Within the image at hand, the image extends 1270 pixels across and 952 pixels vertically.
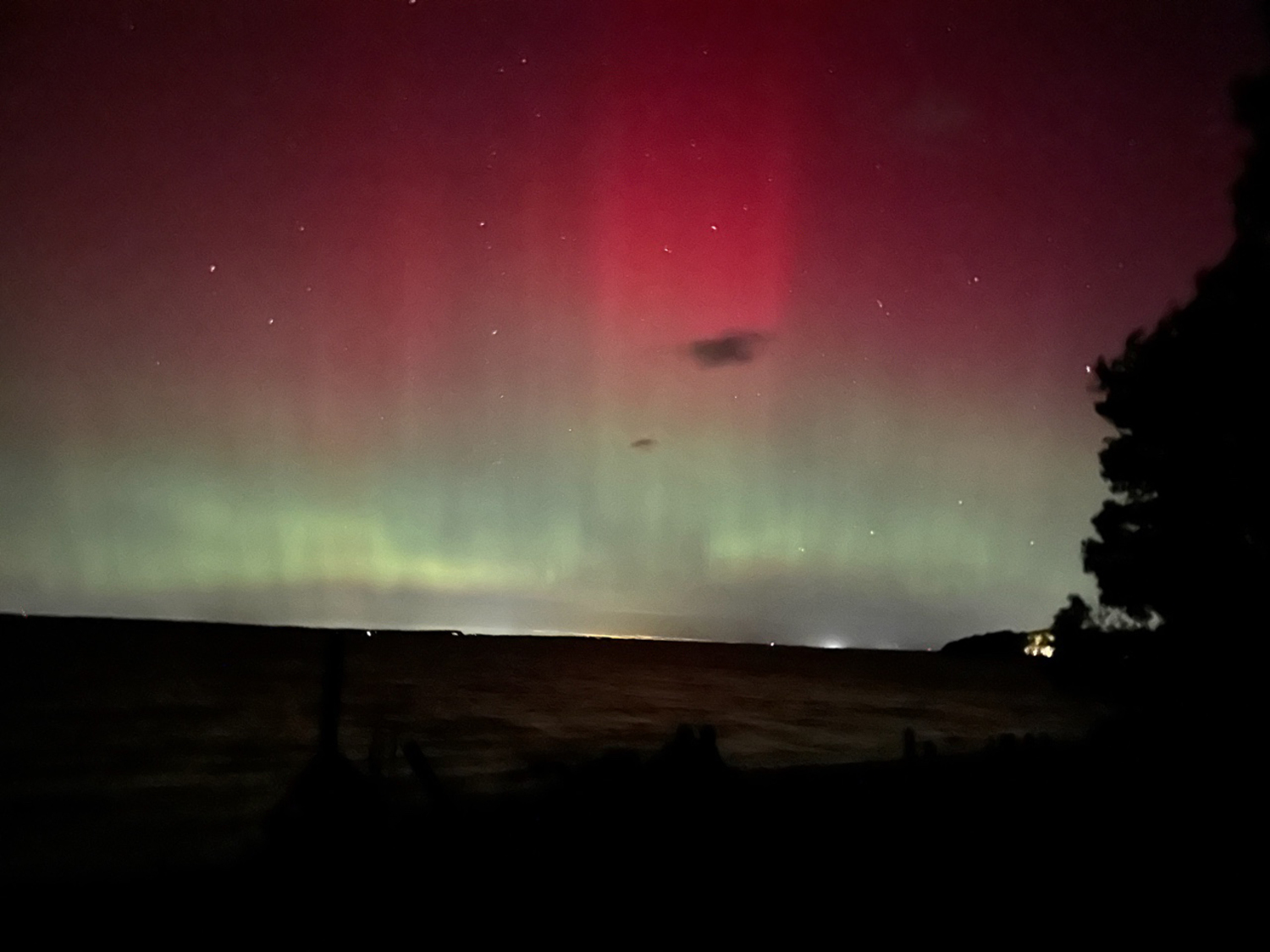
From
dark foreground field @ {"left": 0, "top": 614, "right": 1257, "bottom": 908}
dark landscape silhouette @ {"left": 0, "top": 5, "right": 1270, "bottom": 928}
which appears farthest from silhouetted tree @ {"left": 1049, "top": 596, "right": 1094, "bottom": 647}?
dark foreground field @ {"left": 0, "top": 614, "right": 1257, "bottom": 908}

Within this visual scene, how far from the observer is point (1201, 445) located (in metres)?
18.3

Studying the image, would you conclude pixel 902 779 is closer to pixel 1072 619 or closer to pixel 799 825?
pixel 799 825

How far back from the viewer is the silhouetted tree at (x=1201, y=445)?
56.3 ft

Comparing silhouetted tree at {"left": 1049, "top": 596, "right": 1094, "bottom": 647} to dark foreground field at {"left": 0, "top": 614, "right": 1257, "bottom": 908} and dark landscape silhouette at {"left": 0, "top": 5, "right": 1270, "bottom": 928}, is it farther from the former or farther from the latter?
dark foreground field at {"left": 0, "top": 614, "right": 1257, "bottom": 908}

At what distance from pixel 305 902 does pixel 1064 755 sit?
7.76m

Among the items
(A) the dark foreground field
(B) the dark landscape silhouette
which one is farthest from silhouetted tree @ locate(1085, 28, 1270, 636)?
(A) the dark foreground field

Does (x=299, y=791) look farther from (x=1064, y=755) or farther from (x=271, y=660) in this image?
(x=271, y=660)

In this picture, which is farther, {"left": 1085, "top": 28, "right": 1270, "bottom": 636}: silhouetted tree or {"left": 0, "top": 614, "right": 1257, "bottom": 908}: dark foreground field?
{"left": 1085, "top": 28, "right": 1270, "bottom": 636}: silhouetted tree

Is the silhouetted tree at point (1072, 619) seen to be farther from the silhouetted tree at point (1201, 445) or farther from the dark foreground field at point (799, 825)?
the dark foreground field at point (799, 825)

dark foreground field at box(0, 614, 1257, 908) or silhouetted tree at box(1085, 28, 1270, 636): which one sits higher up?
silhouetted tree at box(1085, 28, 1270, 636)

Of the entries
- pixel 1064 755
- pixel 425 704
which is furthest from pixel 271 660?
pixel 1064 755

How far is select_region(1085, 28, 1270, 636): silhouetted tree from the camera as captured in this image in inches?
676

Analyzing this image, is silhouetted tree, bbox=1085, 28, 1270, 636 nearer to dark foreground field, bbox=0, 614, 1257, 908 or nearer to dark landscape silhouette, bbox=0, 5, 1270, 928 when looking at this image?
dark landscape silhouette, bbox=0, 5, 1270, 928

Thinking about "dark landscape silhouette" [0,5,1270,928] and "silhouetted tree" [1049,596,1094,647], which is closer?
"dark landscape silhouette" [0,5,1270,928]
